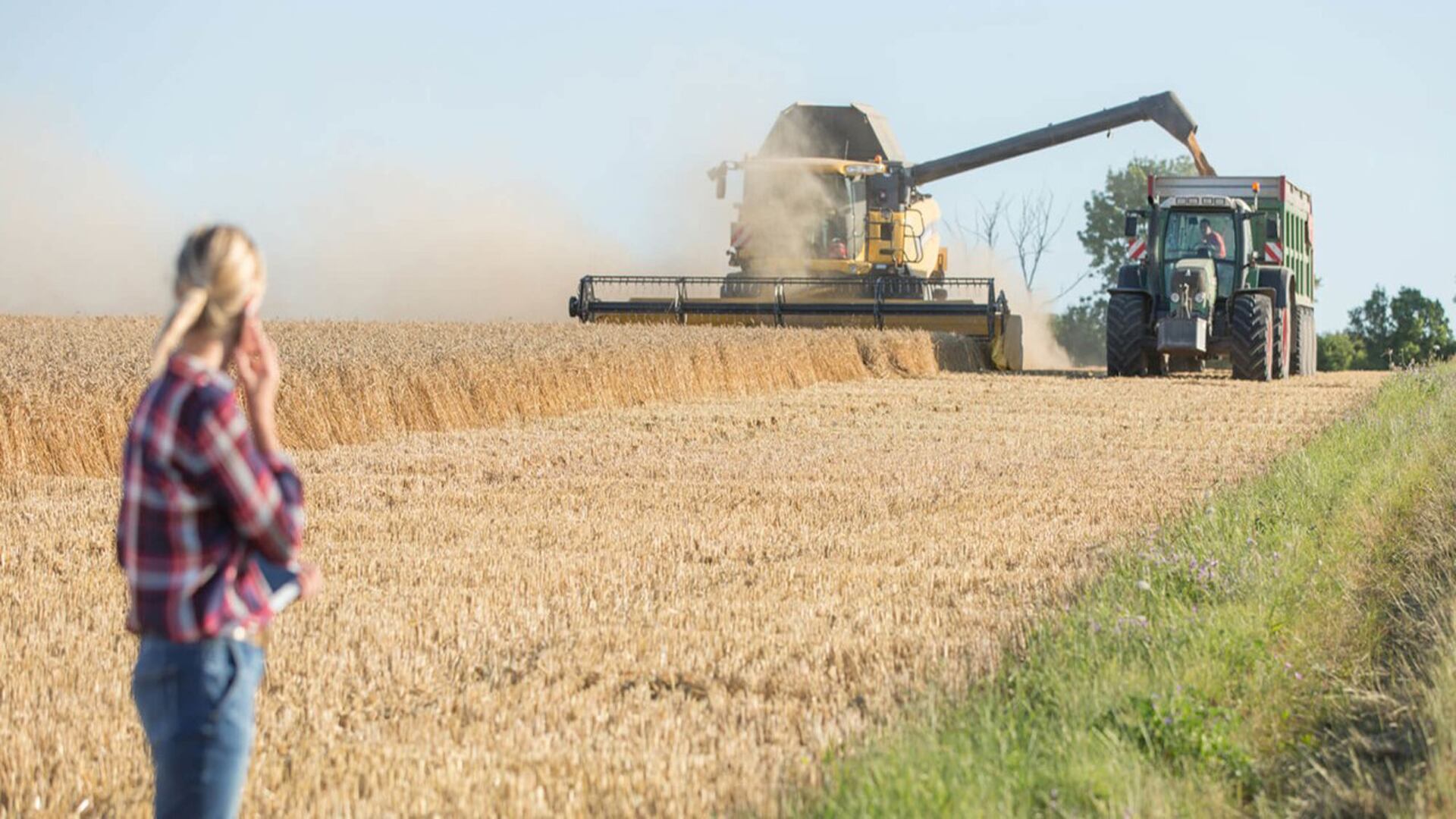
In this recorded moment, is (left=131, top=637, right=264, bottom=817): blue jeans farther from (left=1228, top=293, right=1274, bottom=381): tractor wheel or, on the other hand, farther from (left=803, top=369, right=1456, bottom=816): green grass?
(left=1228, top=293, right=1274, bottom=381): tractor wheel

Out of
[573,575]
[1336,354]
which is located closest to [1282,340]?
[573,575]

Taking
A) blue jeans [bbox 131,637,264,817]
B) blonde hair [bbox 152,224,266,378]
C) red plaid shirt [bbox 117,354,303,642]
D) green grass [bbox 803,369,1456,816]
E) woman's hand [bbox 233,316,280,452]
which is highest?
blonde hair [bbox 152,224,266,378]

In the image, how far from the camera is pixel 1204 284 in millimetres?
A: 21141

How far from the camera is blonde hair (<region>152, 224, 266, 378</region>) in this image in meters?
2.93

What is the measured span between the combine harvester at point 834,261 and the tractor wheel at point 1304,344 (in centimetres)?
277

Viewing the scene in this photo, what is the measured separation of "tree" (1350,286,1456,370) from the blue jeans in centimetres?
4833

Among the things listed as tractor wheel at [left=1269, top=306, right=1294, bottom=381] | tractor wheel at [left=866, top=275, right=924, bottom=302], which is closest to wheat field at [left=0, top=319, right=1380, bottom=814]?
tractor wheel at [left=1269, top=306, right=1294, bottom=381]

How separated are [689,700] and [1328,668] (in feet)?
6.47

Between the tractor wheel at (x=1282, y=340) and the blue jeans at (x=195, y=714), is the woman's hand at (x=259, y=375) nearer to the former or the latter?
the blue jeans at (x=195, y=714)

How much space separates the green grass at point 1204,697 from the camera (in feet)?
12.1

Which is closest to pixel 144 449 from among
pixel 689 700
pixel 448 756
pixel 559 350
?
pixel 448 756

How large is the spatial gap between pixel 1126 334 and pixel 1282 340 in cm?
203

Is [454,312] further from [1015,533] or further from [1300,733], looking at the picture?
[1300,733]

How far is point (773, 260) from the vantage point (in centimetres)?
2684
